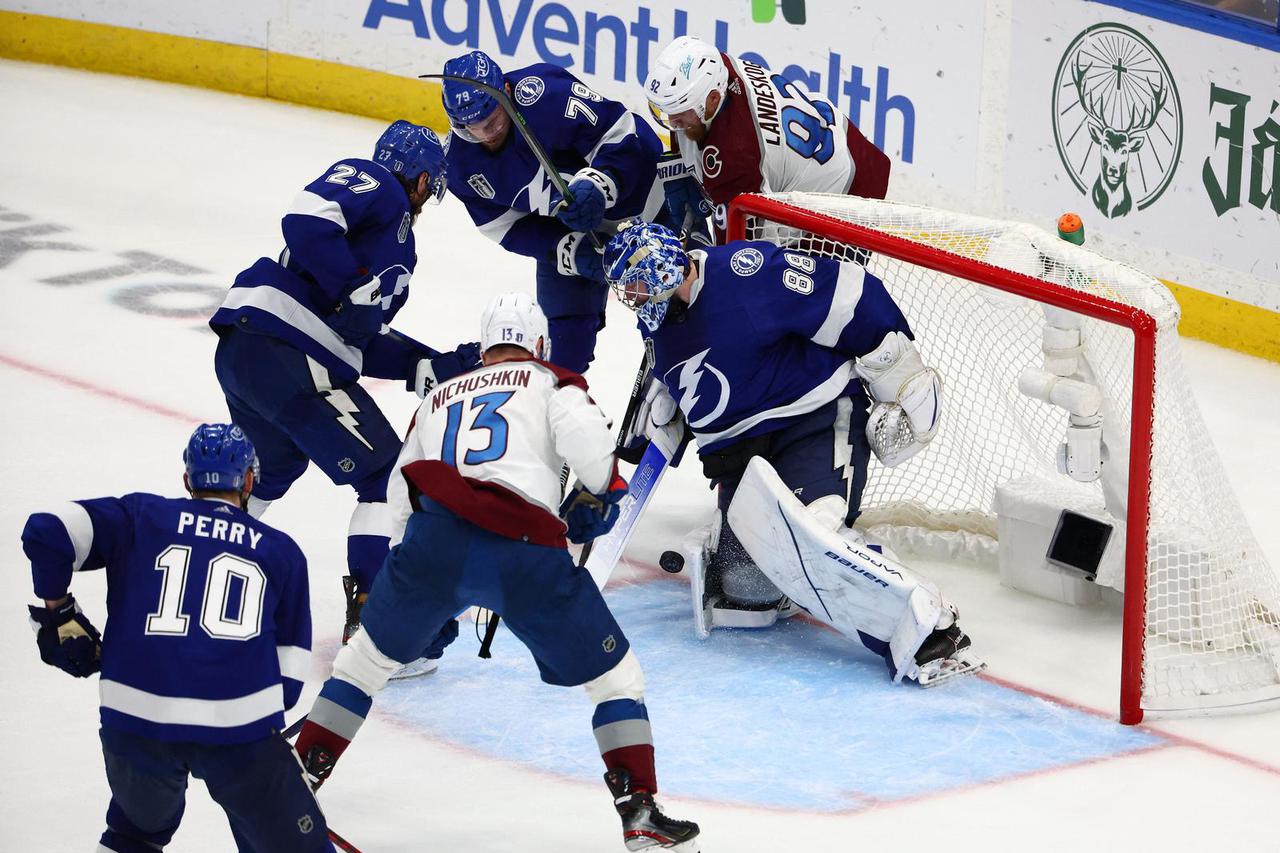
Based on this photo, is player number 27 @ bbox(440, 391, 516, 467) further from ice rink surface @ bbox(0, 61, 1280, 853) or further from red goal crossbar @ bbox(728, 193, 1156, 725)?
red goal crossbar @ bbox(728, 193, 1156, 725)

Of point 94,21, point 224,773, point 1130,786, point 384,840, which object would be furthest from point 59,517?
point 94,21

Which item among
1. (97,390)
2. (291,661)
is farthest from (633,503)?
(97,390)

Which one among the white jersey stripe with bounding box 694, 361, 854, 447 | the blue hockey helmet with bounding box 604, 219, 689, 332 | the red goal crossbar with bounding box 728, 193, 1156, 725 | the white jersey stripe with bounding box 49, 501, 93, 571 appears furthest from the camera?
the white jersey stripe with bounding box 694, 361, 854, 447

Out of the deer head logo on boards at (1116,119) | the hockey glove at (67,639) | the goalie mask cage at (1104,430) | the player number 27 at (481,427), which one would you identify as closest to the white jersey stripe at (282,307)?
the player number 27 at (481,427)

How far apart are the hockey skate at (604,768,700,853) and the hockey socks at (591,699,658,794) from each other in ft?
0.05

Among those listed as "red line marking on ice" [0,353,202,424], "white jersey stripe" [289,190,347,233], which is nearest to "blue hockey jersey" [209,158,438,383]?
"white jersey stripe" [289,190,347,233]

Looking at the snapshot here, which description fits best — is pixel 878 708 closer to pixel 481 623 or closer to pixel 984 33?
pixel 481 623

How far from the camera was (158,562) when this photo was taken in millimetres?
2980

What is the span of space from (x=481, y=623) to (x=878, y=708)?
1.00 metres

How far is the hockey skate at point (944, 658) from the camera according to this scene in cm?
433

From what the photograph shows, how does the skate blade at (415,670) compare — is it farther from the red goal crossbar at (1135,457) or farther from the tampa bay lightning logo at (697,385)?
the red goal crossbar at (1135,457)

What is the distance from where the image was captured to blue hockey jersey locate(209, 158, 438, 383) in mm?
4281

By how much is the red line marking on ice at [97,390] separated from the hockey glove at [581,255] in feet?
4.16

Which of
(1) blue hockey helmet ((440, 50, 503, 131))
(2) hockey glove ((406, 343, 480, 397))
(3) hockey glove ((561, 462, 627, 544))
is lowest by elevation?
(3) hockey glove ((561, 462, 627, 544))
